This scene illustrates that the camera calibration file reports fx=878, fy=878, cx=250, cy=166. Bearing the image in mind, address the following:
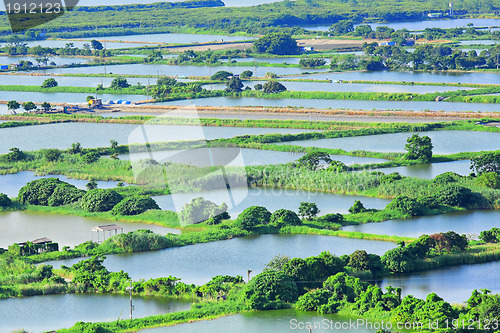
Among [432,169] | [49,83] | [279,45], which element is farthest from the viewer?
[279,45]

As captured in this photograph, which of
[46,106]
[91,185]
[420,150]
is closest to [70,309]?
[91,185]

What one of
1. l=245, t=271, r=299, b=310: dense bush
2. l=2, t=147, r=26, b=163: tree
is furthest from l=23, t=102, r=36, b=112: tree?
l=245, t=271, r=299, b=310: dense bush

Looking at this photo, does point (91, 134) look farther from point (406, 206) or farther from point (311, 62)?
point (311, 62)

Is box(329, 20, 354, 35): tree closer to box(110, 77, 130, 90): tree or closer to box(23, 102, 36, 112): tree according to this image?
box(110, 77, 130, 90): tree

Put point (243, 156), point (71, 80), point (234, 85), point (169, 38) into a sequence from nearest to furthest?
point (243, 156) → point (234, 85) → point (71, 80) → point (169, 38)

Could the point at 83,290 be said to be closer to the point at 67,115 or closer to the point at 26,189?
the point at 26,189

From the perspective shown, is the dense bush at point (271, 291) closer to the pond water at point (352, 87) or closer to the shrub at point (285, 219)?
the shrub at point (285, 219)

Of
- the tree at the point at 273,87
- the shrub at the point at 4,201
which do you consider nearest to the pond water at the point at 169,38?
the tree at the point at 273,87
